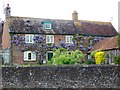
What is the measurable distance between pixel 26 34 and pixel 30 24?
2424 millimetres

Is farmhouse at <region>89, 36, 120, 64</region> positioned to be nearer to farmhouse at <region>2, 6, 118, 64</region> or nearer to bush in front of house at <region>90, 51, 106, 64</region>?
bush in front of house at <region>90, 51, 106, 64</region>

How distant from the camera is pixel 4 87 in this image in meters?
16.9

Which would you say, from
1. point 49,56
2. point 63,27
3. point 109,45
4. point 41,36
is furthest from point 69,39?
point 109,45

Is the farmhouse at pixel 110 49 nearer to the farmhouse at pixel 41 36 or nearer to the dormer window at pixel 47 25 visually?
the farmhouse at pixel 41 36

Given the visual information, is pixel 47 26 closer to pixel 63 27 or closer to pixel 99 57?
pixel 63 27

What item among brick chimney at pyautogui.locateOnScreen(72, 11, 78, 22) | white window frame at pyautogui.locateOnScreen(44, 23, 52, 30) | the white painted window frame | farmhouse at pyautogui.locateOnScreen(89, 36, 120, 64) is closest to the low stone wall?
farmhouse at pyautogui.locateOnScreen(89, 36, 120, 64)

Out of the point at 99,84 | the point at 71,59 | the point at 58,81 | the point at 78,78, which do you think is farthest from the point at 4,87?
the point at 71,59

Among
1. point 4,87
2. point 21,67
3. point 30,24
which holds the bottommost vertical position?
point 4,87

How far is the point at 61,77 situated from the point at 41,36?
85.8 ft

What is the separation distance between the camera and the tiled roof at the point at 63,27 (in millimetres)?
43319

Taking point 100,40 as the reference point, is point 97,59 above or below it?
below

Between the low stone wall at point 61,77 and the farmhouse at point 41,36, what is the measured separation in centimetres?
2397

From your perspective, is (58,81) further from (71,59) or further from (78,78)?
(71,59)

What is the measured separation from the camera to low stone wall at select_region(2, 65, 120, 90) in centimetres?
1738
